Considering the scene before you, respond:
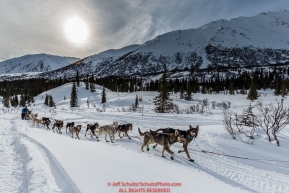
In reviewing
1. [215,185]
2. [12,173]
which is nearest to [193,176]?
[215,185]

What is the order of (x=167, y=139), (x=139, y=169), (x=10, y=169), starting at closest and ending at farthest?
1. (x=139, y=169)
2. (x=10, y=169)
3. (x=167, y=139)

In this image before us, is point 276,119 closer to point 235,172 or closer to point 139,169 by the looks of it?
point 235,172

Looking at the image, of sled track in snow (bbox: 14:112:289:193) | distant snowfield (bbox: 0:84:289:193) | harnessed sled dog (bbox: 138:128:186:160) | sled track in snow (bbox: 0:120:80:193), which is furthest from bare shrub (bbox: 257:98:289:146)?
sled track in snow (bbox: 0:120:80:193)

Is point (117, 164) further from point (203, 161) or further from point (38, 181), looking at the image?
point (203, 161)

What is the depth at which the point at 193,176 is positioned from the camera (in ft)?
14.6

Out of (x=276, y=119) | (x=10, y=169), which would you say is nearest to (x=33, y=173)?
(x=10, y=169)

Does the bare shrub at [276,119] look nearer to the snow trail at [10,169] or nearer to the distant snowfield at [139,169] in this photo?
the distant snowfield at [139,169]

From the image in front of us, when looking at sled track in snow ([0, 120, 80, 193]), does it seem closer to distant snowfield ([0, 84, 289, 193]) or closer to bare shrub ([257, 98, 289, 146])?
distant snowfield ([0, 84, 289, 193])

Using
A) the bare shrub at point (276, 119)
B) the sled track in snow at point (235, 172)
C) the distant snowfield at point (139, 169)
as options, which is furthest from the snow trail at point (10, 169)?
the bare shrub at point (276, 119)

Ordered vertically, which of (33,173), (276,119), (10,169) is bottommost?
(10,169)

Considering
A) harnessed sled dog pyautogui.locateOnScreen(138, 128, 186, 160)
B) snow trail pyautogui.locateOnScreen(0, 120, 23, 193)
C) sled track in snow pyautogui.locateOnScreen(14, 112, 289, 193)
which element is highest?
harnessed sled dog pyautogui.locateOnScreen(138, 128, 186, 160)

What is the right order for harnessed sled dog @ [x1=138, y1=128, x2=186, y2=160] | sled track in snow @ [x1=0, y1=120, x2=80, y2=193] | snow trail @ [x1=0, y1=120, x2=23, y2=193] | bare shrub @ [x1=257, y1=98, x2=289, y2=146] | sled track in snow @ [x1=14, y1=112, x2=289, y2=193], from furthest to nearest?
bare shrub @ [x1=257, y1=98, x2=289, y2=146]
harnessed sled dog @ [x1=138, y1=128, x2=186, y2=160]
sled track in snow @ [x1=14, y1=112, x2=289, y2=193]
snow trail @ [x1=0, y1=120, x2=23, y2=193]
sled track in snow @ [x1=0, y1=120, x2=80, y2=193]

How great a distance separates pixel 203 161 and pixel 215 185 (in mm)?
2211

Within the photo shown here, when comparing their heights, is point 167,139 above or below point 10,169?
above
